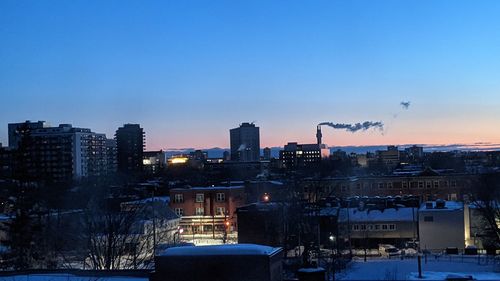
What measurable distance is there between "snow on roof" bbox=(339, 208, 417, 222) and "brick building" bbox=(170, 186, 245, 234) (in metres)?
11.3

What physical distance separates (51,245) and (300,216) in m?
14.7

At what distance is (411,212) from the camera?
44.4 metres

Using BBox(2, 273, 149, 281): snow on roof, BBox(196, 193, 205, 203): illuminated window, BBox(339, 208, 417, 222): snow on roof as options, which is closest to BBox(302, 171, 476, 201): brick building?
BBox(196, 193, 205, 203): illuminated window

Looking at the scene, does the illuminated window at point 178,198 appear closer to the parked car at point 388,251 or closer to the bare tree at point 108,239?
the parked car at point 388,251

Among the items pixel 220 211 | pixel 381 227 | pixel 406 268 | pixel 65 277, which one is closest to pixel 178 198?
pixel 220 211

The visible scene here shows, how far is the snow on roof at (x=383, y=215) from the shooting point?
44.1 m

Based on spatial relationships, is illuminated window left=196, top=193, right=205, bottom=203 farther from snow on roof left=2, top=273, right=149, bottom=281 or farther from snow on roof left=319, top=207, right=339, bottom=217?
snow on roof left=2, top=273, right=149, bottom=281

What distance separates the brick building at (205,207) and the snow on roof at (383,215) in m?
11.3

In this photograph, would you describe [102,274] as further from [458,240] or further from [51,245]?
[458,240]

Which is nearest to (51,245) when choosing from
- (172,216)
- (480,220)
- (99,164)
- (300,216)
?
(300,216)

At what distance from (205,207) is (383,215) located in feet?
53.3

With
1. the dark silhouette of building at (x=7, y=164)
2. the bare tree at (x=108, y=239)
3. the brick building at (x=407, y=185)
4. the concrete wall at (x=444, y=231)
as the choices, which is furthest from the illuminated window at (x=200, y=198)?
the bare tree at (x=108, y=239)

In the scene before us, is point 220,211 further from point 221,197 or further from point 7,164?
point 7,164

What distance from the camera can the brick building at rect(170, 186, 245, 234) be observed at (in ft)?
172
